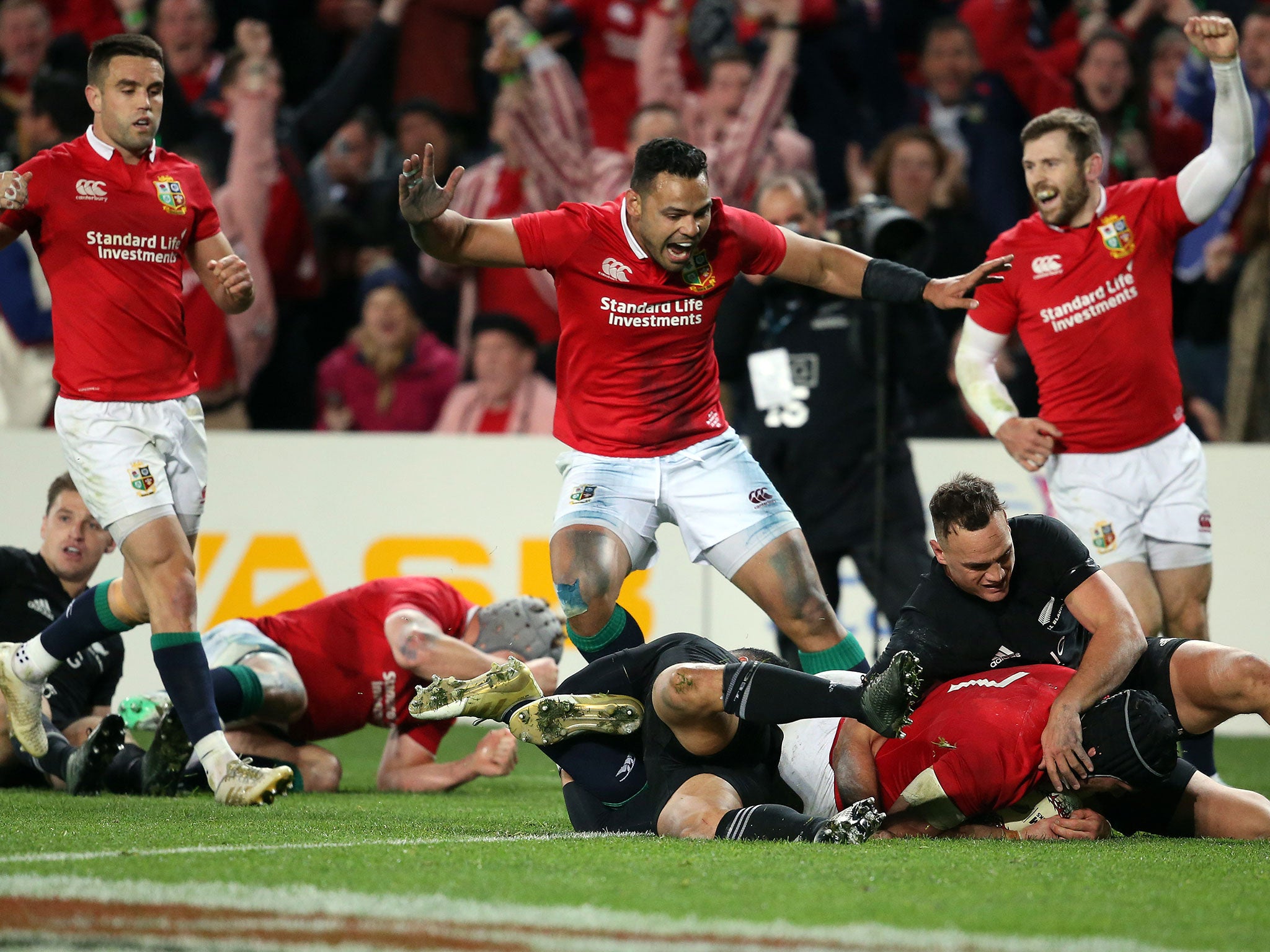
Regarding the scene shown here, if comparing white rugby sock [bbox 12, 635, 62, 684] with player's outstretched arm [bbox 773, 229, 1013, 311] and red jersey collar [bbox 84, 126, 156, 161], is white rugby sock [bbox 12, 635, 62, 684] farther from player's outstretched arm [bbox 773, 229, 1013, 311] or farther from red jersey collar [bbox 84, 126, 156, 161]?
player's outstretched arm [bbox 773, 229, 1013, 311]

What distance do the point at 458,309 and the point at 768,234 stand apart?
486 cm

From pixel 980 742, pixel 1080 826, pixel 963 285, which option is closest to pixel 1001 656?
pixel 980 742

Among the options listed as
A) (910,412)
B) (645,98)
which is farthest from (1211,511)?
(645,98)

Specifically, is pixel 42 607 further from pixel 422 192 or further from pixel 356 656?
pixel 422 192

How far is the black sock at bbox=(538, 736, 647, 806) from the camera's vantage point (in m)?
4.45

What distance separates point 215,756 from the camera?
16.7 ft

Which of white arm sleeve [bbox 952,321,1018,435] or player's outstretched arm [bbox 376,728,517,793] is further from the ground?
white arm sleeve [bbox 952,321,1018,435]

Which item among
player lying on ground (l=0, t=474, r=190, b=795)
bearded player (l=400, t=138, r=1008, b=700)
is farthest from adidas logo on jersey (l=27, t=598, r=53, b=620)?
bearded player (l=400, t=138, r=1008, b=700)

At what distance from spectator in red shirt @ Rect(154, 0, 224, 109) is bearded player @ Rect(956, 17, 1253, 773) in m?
6.06

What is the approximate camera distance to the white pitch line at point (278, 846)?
3.69 metres

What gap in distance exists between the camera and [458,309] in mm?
10031

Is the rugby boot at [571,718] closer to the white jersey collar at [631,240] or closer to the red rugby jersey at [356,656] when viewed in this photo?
the white jersey collar at [631,240]

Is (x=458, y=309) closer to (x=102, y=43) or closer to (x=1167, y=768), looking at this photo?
(x=102, y=43)

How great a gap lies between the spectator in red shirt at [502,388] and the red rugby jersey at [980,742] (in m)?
5.11
